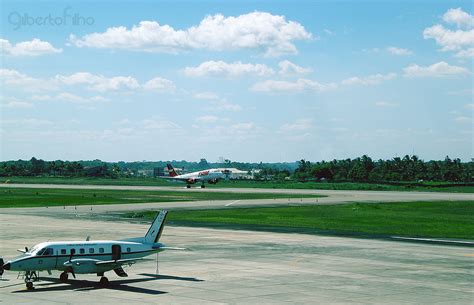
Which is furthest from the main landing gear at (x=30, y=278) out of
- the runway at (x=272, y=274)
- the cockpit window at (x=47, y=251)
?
the cockpit window at (x=47, y=251)

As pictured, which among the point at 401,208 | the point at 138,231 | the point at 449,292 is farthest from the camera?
the point at 401,208

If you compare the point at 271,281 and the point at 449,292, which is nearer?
the point at 449,292

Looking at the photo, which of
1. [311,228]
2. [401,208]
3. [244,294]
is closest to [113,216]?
[311,228]

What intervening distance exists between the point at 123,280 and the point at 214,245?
1983 cm

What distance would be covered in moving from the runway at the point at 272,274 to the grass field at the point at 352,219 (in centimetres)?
1001

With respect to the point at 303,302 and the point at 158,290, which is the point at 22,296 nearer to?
the point at 158,290

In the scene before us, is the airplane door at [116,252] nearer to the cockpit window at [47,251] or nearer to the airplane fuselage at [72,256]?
the airplane fuselage at [72,256]

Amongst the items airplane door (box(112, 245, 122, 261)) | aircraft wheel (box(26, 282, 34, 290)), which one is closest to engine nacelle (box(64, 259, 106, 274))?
airplane door (box(112, 245, 122, 261))

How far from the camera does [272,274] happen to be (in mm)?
48188

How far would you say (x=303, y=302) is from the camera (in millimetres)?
38344

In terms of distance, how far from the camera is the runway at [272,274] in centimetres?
3959

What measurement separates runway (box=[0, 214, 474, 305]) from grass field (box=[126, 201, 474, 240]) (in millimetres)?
10015

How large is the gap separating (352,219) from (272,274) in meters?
45.8

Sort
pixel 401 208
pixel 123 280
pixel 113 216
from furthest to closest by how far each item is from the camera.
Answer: pixel 401 208 < pixel 113 216 < pixel 123 280
